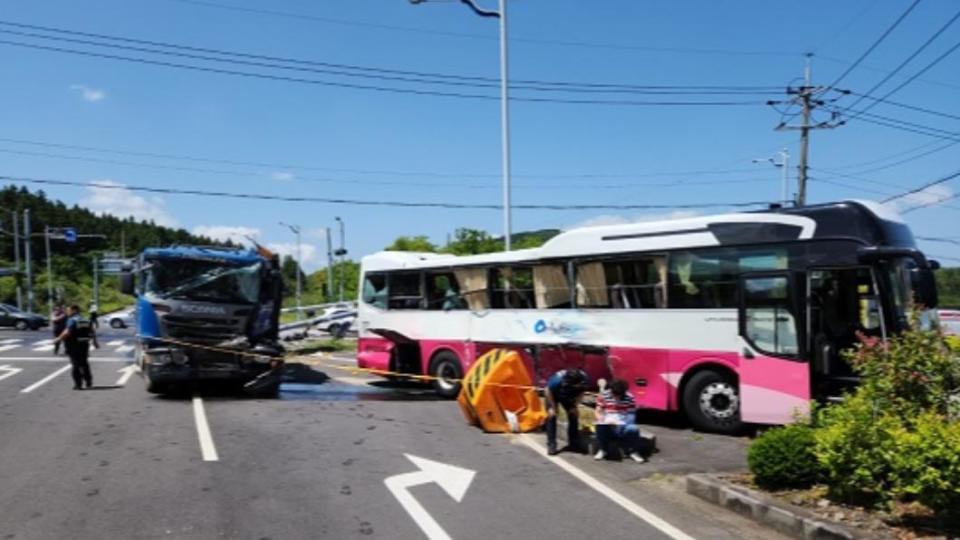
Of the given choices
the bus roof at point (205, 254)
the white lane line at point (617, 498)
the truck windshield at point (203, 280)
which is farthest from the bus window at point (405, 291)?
the white lane line at point (617, 498)

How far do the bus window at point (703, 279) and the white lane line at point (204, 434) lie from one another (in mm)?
7217

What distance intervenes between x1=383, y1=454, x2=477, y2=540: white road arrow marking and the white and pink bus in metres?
4.63

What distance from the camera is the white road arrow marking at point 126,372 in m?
17.8

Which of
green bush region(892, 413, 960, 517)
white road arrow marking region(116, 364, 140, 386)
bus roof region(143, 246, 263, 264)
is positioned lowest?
white road arrow marking region(116, 364, 140, 386)

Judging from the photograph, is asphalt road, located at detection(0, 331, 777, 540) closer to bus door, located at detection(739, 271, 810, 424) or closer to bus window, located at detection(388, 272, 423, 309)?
bus door, located at detection(739, 271, 810, 424)

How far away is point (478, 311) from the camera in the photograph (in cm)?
1658

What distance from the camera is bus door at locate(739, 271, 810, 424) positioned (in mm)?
10945

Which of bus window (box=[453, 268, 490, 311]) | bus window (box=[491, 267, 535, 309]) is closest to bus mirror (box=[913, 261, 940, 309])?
bus window (box=[491, 267, 535, 309])

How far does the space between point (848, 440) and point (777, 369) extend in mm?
4396

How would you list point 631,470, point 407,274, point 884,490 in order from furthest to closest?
1. point 407,274
2. point 631,470
3. point 884,490

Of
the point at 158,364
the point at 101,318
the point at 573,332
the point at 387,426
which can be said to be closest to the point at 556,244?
the point at 573,332

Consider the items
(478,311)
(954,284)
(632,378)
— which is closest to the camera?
(632,378)

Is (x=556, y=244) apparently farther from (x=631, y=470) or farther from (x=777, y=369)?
(x=631, y=470)

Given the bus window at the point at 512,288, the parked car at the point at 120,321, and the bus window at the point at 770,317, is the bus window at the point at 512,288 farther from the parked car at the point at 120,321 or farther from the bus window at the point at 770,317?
the parked car at the point at 120,321
